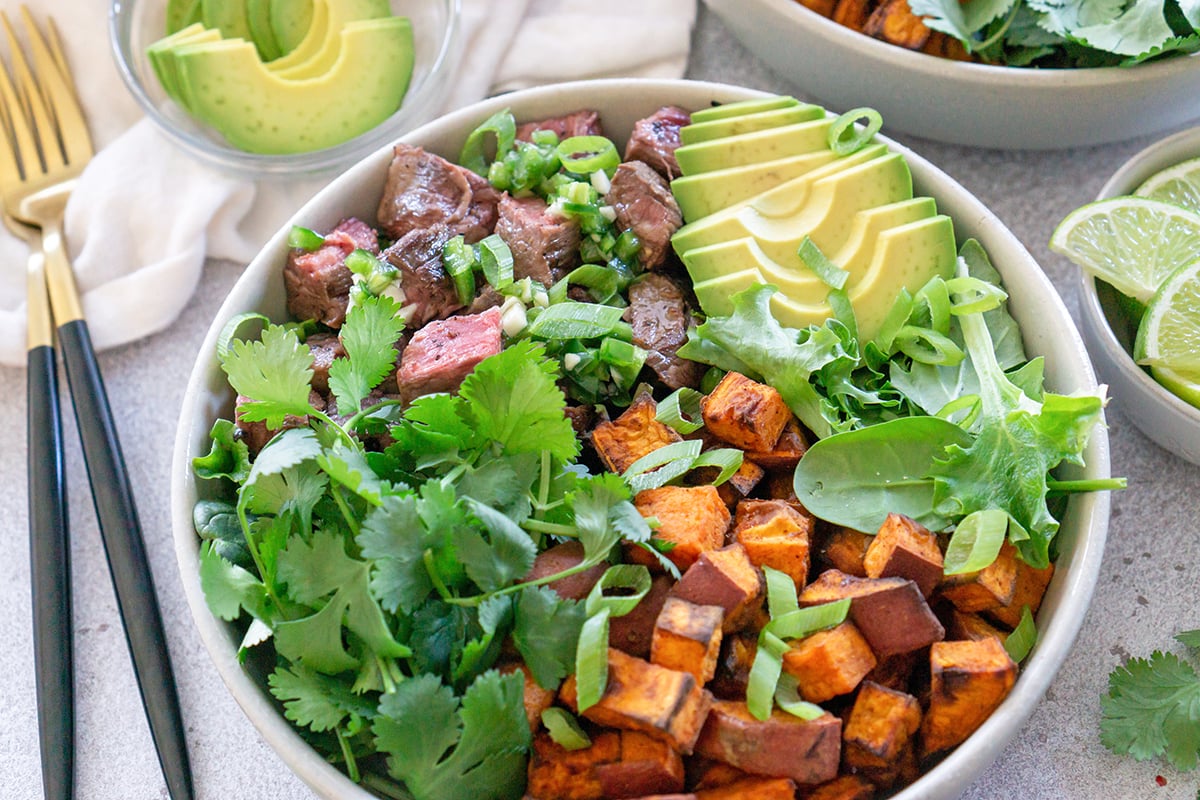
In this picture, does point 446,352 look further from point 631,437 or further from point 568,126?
point 568,126

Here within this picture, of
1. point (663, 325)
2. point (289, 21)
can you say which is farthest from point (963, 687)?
point (289, 21)

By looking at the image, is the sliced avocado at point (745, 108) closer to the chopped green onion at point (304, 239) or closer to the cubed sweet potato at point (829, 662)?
the chopped green onion at point (304, 239)

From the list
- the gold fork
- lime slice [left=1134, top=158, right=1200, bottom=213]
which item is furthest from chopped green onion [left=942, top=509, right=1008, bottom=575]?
the gold fork

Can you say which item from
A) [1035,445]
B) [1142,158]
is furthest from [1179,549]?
[1142,158]

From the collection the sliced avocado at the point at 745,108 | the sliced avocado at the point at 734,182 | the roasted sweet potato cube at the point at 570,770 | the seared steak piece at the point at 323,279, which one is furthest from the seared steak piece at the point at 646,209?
the roasted sweet potato cube at the point at 570,770

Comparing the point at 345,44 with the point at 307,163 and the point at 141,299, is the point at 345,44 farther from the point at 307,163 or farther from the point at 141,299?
the point at 141,299

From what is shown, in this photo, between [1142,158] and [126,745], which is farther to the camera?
[1142,158]

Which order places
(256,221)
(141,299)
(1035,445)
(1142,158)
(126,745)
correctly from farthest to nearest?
(256,221) → (141,299) → (1142,158) → (126,745) → (1035,445)
